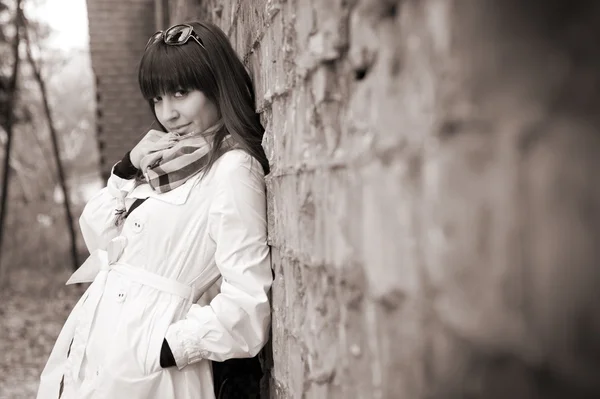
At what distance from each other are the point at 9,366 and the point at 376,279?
6739 millimetres

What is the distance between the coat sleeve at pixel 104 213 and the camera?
7.19ft

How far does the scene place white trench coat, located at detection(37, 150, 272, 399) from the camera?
5.66ft

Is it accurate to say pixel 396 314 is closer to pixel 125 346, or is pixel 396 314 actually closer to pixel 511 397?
pixel 511 397

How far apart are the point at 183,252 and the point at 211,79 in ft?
1.74

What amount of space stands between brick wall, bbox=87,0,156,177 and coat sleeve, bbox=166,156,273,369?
19.0 feet

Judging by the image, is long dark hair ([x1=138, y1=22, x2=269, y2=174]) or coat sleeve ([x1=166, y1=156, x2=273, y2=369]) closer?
coat sleeve ([x1=166, y1=156, x2=273, y2=369])

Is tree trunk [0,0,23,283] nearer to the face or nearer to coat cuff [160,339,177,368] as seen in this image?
the face

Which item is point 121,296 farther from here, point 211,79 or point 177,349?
point 211,79

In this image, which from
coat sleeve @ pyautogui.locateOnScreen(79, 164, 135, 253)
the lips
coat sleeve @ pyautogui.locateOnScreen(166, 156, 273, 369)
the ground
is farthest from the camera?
the ground

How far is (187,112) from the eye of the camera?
6.49 ft

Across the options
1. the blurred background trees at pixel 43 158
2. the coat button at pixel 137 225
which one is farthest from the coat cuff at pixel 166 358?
the blurred background trees at pixel 43 158

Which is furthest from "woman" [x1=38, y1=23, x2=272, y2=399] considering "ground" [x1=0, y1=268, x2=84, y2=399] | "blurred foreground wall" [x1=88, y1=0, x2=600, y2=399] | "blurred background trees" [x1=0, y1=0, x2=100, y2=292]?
"blurred background trees" [x1=0, y1=0, x2=100, y2=292]

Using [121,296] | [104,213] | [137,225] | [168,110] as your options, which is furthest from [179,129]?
[121,296]

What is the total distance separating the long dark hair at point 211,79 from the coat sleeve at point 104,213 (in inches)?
15.8
